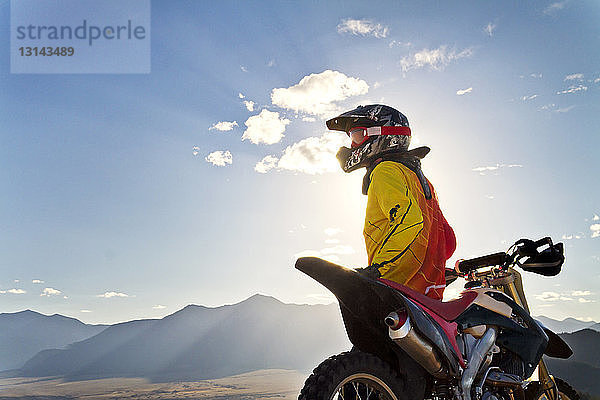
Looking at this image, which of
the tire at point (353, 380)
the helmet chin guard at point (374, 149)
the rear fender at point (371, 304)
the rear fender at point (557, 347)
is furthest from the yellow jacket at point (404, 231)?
the rear fender at point (557, 347)

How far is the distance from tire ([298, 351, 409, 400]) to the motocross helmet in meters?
2.07

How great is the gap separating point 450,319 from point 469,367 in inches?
15.3

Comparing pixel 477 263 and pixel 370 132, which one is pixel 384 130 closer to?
pixel 370 132

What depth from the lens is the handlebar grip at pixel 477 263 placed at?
4.72m

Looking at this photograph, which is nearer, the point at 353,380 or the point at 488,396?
the point at 353,380

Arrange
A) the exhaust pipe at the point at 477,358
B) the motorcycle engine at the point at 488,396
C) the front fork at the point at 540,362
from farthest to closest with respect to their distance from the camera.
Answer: the front fork at the point at 540,362 → the motorcycle engine at the point at 488,396 → the exhaust pipe at the point at 477,358

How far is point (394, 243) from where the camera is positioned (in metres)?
3.79

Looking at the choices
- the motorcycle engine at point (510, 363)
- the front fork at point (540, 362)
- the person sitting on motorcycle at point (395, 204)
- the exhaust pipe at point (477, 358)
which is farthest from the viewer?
the front fork at point (540, 362)

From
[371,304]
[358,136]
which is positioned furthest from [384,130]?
[371,304]

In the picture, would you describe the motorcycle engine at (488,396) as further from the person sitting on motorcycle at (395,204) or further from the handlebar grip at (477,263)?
the handlebar grip at (477,263)

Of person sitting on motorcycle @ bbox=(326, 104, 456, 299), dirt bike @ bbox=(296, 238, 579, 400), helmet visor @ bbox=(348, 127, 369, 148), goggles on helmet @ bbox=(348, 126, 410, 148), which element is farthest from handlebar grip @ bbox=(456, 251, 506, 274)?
helmet visor @ bbox=(348, 127, 369, 148)

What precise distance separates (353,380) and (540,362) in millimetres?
2547

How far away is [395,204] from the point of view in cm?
395

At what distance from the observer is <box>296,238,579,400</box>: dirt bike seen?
122 inches
